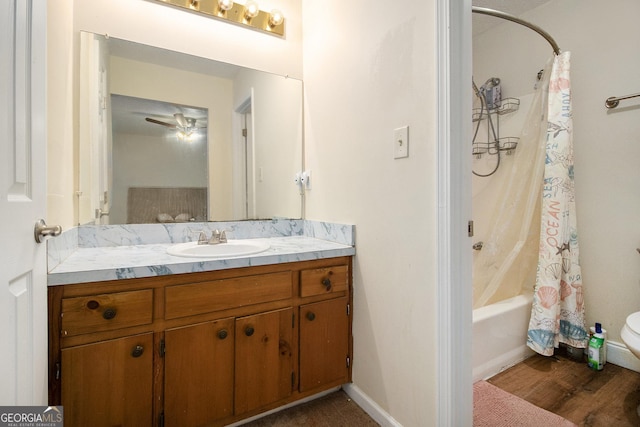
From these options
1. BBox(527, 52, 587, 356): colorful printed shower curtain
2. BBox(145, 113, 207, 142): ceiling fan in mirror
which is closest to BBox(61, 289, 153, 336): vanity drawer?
BBox(145, 113, 207, 142): ceiling fan in mirror

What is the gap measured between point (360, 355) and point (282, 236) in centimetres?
83

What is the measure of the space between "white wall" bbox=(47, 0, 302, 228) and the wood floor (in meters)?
2.28

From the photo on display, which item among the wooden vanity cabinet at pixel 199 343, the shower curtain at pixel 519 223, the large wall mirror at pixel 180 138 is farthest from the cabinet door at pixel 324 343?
the shower curtain at pixel 519 223

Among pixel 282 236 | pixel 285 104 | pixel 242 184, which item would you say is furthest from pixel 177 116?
pixel 282 236

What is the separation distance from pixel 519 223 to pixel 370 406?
4.98 feet

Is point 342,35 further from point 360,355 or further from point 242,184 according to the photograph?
point 360,355

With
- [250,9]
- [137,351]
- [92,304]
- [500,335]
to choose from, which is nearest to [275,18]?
[250,9]

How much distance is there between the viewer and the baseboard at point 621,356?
5.53 ft

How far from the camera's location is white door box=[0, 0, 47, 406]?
2.00 ft

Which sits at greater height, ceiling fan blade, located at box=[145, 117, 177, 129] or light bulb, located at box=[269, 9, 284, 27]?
light bulb, located at box=[269, 9, 284, 27]

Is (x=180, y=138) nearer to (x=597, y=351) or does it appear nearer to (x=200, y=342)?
(x=200, y=342)

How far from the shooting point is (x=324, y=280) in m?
1.42

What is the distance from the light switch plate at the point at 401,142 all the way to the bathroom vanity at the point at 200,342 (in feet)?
1.87

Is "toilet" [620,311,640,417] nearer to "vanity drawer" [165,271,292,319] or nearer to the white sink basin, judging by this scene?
"vanity drawer" [165,271,292,319]
